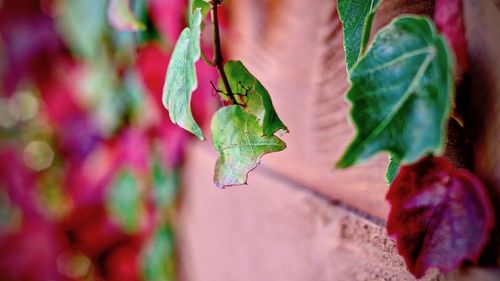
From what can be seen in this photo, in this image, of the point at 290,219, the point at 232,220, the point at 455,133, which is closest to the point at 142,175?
the point at 232,220

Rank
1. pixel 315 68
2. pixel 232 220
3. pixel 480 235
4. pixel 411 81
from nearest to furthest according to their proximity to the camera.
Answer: pixel 411 81, pixel 480 235, pixel 315 68, pixel 232 220

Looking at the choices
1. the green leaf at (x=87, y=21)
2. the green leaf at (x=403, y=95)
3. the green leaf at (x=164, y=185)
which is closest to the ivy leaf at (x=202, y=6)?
the green leaf at (x=403, y=95)

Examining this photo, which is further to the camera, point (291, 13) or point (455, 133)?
point (291, 13)

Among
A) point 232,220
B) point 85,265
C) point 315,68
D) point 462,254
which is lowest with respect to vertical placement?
point 85,265

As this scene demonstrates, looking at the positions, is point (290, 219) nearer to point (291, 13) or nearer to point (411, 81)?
point (291, 13)

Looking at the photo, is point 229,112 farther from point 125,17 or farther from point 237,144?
point 125,17

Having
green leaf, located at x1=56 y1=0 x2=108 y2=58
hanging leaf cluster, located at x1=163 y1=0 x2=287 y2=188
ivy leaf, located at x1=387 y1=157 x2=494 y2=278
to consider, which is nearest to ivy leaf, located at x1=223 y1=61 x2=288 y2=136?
hanging leaf cluster, located at x1=163 y1=0 x2=287 y2=188

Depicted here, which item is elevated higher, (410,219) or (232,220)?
(410,219)

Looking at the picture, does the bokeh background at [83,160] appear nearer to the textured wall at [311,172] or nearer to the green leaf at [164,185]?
the green leaf at [164,185]

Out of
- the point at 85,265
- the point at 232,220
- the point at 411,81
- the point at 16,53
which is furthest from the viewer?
the point at 85,265
